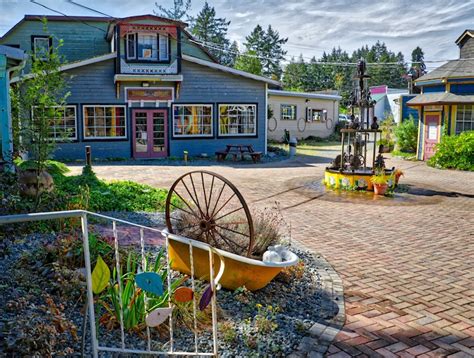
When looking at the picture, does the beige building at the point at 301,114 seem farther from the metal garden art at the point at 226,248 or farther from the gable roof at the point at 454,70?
the metal garden art at the point at 226,248

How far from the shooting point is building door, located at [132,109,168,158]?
19.8 metres

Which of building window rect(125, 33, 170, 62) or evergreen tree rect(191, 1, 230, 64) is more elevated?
evergreen tree rect(191, 1, 230, 64)

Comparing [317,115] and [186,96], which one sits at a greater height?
[186,96]

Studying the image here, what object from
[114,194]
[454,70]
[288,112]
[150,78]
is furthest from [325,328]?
[288,112]

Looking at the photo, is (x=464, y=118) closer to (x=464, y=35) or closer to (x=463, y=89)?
(x=463, y=89)

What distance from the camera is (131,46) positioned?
18953 mm

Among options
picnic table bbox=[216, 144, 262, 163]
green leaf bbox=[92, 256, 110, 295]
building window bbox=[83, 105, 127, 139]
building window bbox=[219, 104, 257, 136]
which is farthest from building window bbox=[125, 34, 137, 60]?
green leaf bbox=[92, 256, 110, 295]

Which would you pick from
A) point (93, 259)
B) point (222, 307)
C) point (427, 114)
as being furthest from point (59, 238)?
point (427, 114)

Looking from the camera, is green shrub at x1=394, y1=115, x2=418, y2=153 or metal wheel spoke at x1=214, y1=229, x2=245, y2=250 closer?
metal wheel spoke at x1=214, y1=229, x2=245, y2=250

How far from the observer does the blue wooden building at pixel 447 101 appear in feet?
60.5

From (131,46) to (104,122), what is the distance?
329 centimetres

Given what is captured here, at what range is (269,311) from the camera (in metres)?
4.05

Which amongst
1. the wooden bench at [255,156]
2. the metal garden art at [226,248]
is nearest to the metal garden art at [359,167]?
the wooden bench at [255,156]

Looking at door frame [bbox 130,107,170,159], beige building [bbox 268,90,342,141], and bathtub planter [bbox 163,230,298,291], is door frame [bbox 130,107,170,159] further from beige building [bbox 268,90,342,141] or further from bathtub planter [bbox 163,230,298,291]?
bathtub planter [bbox 163,230,298,291]
